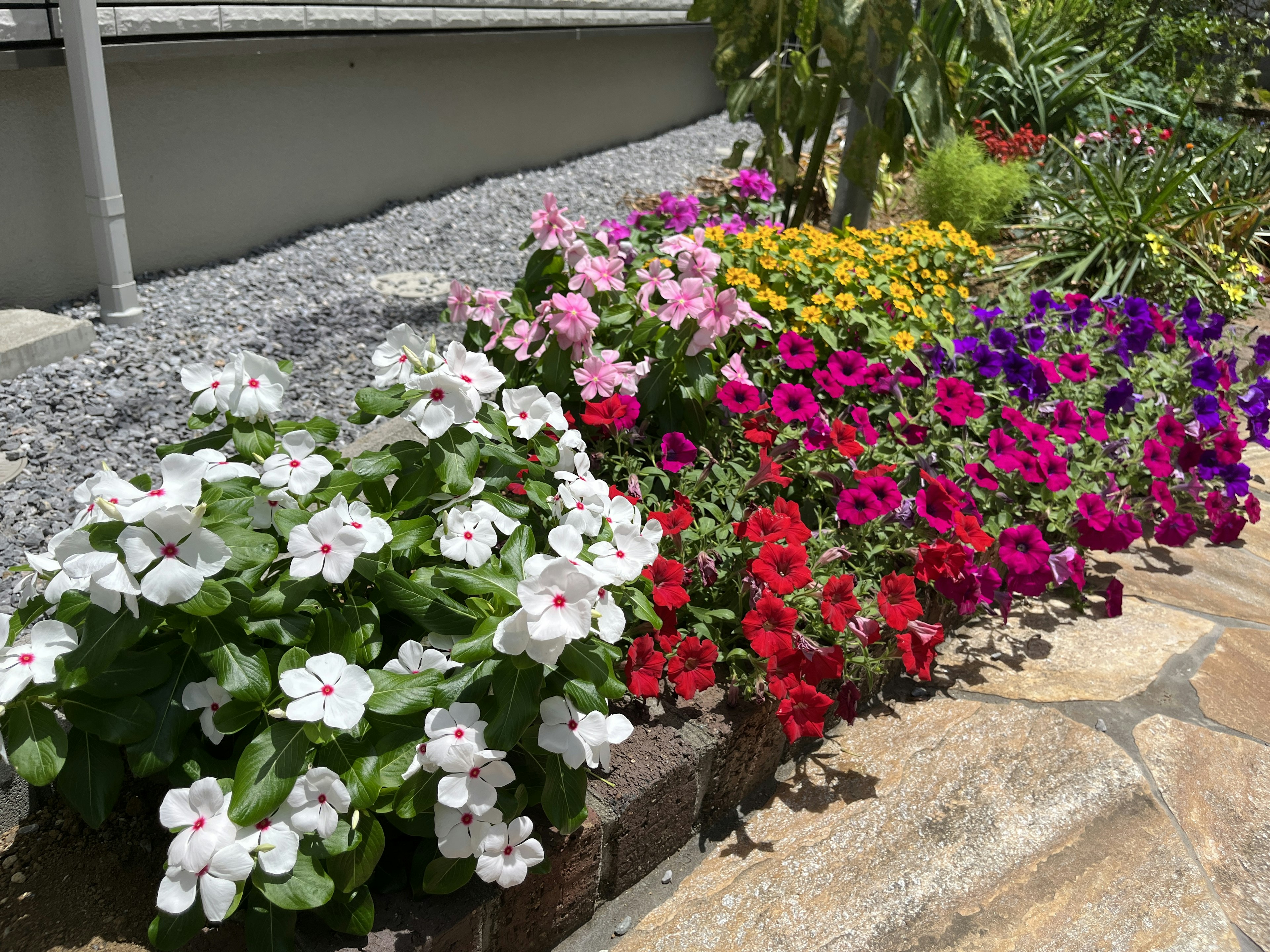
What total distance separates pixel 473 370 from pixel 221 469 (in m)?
0.46

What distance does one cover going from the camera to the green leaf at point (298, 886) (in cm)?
122

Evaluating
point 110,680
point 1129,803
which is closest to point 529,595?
point 110,680

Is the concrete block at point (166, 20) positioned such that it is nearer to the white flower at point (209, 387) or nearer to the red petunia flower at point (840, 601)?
the white flower at point (209, 387)

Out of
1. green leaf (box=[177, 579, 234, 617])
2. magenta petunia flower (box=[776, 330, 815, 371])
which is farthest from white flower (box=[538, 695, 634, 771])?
magenta petunia flower (box=[776, 330, 815, 371])

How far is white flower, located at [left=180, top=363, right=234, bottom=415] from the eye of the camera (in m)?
1.62

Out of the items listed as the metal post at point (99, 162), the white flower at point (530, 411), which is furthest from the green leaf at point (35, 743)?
the metal post at point (99, 162)

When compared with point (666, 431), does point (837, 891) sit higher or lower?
lower

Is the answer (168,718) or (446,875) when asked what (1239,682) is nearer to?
(446,875)

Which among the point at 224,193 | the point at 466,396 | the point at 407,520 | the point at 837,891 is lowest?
the point at 837,891

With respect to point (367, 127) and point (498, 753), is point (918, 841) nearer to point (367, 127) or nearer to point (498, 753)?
point (498, 753)

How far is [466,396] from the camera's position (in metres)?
1.59

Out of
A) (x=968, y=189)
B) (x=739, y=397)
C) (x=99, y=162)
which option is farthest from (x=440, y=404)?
(x=968, y=189)

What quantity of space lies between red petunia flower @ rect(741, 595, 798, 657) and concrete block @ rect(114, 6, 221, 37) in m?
3.51

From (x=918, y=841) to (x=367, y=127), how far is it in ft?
15.7
